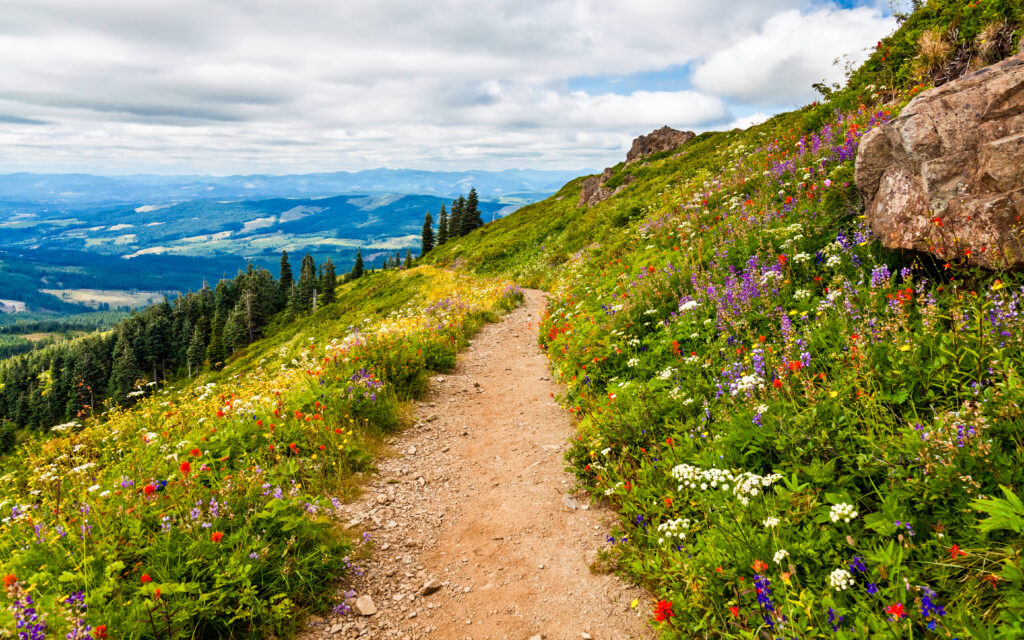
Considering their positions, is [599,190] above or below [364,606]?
above

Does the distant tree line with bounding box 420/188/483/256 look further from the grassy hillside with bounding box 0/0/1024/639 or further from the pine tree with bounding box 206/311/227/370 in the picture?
the grassy hillside with bounding box 0/0/1024/639

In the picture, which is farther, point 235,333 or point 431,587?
point 235,333

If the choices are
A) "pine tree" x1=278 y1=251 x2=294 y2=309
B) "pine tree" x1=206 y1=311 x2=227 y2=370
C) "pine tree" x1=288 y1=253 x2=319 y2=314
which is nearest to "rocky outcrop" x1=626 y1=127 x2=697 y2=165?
"pine tree" x1=206 y1=311 x2=227 y2=370

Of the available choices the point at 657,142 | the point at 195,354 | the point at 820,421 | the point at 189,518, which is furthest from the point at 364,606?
the point at 195,354

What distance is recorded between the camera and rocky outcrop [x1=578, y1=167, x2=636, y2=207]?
3600cm

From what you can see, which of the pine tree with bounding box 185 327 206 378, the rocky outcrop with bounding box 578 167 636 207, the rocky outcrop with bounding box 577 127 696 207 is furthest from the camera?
the pine tree with bounding box 185 327 206 378

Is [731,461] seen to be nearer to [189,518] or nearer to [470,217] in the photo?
[189,518]

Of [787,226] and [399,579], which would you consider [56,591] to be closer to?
[399,579]

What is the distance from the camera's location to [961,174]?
5.41 meters

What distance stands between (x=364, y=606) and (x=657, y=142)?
45.2m

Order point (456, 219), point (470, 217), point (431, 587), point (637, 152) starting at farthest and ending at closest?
point (456, 219) → point (470, 217) → point (637, 152) → point (431, 587)

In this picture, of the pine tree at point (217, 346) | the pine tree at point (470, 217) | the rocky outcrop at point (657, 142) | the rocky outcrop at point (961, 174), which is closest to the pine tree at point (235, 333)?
the pine tree at point (217, 346)

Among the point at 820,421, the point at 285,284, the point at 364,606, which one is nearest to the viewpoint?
the point at 820,421

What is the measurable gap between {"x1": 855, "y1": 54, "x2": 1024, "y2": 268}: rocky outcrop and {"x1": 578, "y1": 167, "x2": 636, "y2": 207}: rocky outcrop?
29.5 m
